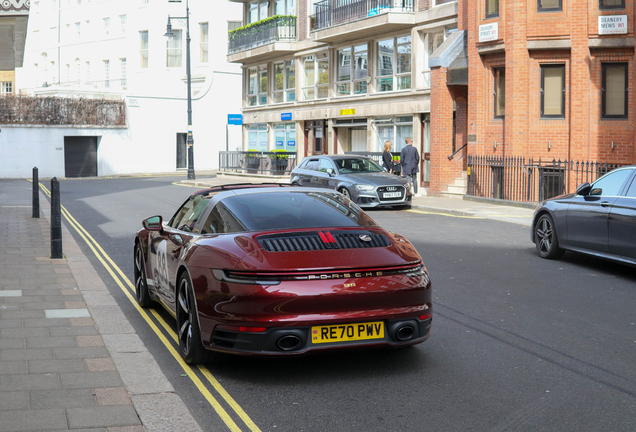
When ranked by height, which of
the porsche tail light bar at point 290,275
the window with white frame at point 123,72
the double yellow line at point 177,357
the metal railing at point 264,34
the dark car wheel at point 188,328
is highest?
the window with white frame at point 123,72

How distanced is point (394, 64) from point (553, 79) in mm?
8348

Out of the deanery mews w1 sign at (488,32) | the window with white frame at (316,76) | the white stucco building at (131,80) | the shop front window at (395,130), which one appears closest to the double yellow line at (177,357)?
the deanery mews w1 sign at (488,32)

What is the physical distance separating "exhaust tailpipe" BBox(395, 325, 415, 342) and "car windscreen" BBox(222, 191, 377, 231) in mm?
1019

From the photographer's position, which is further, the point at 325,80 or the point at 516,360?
the point at 325,80

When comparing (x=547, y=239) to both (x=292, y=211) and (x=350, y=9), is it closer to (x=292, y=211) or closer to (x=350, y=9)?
(x=292, y=211)

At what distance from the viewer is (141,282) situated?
7891mm

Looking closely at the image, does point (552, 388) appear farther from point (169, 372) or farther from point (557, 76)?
point (557, 76)

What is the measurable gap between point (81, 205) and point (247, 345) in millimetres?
18814

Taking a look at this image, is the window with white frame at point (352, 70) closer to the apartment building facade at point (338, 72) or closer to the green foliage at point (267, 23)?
the apartment building facade at point (338, 72)

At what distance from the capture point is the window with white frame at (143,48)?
2351 inches

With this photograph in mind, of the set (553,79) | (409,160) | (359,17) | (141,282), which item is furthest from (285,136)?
(141,282)

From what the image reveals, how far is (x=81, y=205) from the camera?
22641 mm

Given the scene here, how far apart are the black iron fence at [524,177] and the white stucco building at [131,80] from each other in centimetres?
3049

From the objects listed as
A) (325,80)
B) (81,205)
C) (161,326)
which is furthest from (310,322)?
(325,80)
